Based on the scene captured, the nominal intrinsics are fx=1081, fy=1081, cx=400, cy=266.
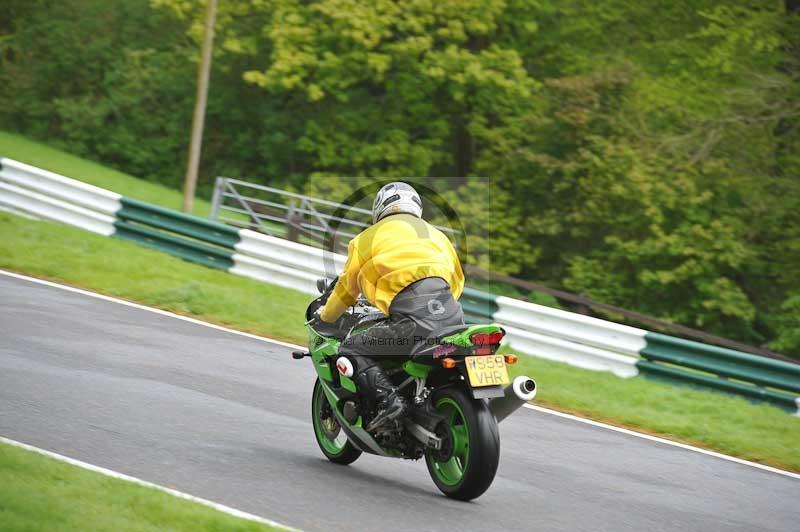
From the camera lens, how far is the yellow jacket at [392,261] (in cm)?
672

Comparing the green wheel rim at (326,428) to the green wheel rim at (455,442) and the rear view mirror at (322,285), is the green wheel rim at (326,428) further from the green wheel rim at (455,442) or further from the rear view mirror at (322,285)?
the green wheel rim at (455,442)

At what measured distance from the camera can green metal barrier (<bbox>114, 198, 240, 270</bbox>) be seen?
1523 centimetres

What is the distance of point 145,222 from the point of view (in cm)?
1573

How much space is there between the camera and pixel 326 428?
25.0ft

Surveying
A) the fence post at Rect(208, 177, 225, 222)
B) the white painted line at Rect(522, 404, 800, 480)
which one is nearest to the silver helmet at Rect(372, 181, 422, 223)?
the white painted line at Rect(522, 404, 800, 480)

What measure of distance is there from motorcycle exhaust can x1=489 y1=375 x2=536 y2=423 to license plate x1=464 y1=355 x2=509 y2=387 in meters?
0.09

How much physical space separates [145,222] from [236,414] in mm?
8036

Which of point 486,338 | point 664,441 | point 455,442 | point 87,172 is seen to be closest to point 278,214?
point 87,172

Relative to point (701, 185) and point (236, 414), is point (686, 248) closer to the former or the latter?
point (701, 185)

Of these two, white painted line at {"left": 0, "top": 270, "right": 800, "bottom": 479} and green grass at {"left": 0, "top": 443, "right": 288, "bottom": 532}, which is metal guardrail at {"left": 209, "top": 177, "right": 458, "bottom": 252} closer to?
white painted line at {"left": 0, "top": 270, "right": 800, "bottom": 479}

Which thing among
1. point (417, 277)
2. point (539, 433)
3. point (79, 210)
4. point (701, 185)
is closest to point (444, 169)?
point (701, 185)

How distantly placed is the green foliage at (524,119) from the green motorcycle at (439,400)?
1624 cm

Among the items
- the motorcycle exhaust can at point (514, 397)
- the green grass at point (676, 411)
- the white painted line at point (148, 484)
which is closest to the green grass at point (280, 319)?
the green grass at point (676, 411)

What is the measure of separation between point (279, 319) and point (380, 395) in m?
6.24
